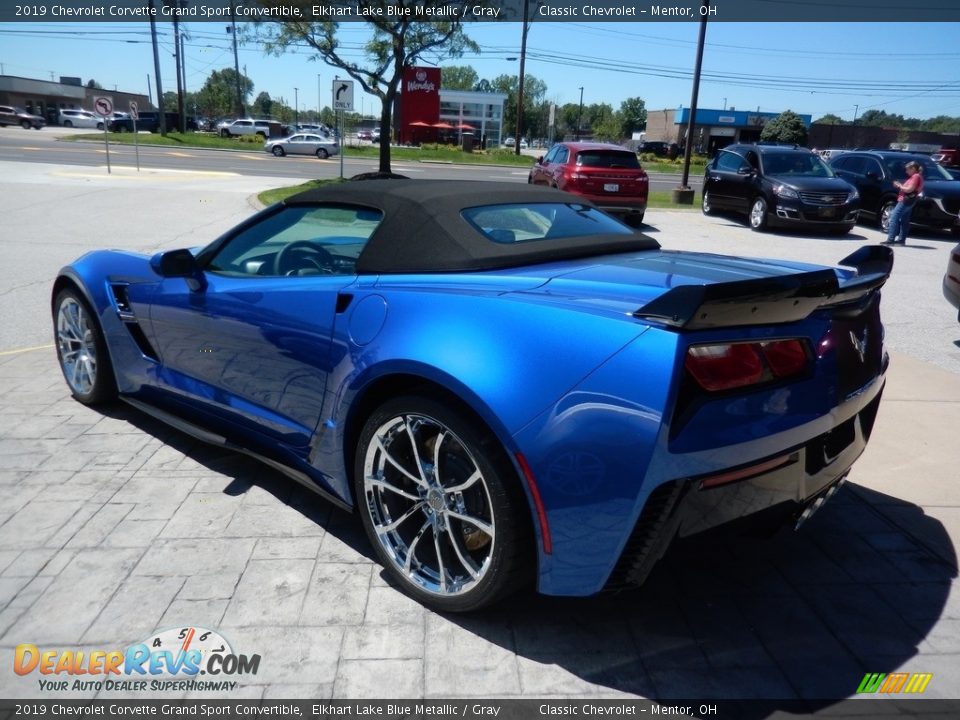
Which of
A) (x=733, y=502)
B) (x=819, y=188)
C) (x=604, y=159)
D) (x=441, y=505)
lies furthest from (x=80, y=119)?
(x=733, y=502)

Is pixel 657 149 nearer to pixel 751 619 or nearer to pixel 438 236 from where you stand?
pixel 438 236

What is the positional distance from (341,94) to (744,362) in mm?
A: 16921

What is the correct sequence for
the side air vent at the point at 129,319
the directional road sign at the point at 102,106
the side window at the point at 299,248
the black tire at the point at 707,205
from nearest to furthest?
the side window at the point at 299,248 < the side air vent at the point at 129,319 < the black tire at the point at 707,205 < the directional road sign at the point at 102,106

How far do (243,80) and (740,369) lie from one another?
13609 centimetres

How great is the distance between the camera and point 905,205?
43.4ft

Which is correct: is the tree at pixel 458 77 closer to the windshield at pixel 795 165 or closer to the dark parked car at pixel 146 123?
the dark parked car at pixel 146 123

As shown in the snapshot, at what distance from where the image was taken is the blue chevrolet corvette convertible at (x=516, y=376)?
6.82 ft

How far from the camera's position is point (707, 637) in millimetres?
2533

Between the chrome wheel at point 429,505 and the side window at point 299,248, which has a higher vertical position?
the side window at point 299,248

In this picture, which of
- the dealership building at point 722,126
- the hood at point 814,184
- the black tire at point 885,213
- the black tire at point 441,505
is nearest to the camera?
the black tire at point 441,505

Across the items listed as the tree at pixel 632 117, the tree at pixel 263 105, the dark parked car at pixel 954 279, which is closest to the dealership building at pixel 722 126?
the tree at pixel 632 117

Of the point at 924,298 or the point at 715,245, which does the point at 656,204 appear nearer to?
the point at 715,245

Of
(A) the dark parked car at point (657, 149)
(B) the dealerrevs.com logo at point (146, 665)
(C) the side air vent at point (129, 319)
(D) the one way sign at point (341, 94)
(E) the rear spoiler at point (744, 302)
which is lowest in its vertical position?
(B) the dealerrevs.com logo at point (146, 665)

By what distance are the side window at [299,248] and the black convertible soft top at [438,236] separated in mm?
59
